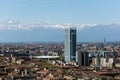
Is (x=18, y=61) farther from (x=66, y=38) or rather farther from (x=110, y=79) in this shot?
(x=110, y=79)

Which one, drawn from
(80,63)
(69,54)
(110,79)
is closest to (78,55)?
(80,63)

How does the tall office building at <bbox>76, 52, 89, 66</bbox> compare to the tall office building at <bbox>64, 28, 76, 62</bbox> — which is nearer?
the tall office building at <bbox>76, 52, 89, 66</bbox>

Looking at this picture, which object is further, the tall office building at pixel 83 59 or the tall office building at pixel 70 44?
the tall office building at pixel 70 44

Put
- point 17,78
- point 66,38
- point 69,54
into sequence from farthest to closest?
1. point 66,38
2. point 69,54
3. point 17,78

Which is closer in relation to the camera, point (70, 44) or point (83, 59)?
point (83, 59)

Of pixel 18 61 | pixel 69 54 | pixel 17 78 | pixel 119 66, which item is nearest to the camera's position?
pixel 17 78

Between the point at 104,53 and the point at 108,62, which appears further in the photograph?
the point at 104,53

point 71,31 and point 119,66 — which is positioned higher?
point 71,31

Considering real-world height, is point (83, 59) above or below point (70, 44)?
below
